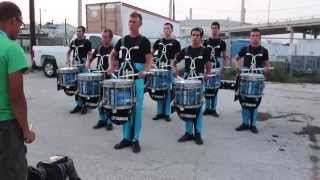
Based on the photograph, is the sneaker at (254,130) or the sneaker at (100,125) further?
the sneaker at (100,125)

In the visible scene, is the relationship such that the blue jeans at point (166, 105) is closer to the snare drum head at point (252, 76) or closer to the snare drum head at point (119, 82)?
the snare drum head at point (252, 76)

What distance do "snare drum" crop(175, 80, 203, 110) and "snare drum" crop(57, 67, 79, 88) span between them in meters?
2.97

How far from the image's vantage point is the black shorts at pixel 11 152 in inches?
143

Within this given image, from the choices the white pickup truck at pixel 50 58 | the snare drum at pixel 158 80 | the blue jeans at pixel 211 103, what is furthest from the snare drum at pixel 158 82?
the white pickup truck at pixel 50 58

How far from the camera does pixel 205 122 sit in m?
9.30

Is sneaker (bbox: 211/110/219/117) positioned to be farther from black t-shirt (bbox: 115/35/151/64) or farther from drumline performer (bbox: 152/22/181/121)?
black t-shirt (bbox: 115/35/151/64)

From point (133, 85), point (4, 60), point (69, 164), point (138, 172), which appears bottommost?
point (138, 172)

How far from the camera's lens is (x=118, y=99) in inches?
251

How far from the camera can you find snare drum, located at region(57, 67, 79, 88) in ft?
30.2

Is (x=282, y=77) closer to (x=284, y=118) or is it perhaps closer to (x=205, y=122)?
(x=284, y=118)

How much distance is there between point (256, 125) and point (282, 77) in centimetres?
1105

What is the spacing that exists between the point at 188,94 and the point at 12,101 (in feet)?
12.3

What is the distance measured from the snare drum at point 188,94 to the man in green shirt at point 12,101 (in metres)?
3.56

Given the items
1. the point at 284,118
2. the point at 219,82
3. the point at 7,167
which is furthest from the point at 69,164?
the point at 284,118
